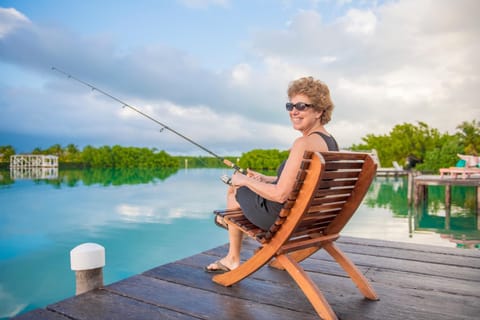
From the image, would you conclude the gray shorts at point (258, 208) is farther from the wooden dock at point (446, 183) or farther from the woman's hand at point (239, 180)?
the wooden dock at point (446, 183)

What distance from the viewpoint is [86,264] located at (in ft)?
→ 7.96

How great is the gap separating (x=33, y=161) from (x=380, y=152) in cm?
4311

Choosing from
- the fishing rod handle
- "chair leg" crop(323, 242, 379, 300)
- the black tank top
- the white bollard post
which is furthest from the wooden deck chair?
the white bollard post

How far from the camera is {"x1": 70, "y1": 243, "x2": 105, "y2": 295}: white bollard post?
2.41 meters

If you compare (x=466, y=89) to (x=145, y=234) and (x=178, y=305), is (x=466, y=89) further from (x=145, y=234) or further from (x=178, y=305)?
(x=178, y=305)

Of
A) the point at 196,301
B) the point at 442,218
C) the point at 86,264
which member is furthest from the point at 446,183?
the point at 86,264

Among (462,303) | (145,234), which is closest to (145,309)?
(462,303)

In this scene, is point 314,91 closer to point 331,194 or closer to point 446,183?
point 331,194

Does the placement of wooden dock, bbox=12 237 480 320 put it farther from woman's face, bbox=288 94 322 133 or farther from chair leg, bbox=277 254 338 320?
woman's face, bbox=288 94 322 133

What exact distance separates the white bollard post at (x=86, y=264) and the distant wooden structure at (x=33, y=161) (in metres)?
47.4

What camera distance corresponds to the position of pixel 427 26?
56.2 ft

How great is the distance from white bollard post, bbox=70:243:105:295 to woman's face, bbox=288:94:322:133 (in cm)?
159

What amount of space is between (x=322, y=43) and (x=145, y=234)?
13.7 m

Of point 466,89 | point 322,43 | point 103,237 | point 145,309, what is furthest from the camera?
point 466,89
